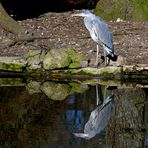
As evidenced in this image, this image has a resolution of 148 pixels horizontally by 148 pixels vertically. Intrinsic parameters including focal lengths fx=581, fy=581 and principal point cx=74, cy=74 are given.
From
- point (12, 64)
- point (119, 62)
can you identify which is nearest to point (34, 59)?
point (12, 64)

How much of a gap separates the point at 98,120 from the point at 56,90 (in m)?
2.58

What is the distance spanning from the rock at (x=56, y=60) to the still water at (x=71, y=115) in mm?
632

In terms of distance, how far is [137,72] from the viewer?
39.0ft

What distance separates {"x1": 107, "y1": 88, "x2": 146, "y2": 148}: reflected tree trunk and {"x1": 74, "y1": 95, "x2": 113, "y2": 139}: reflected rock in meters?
0.09

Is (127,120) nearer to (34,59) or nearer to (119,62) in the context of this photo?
(119,62)

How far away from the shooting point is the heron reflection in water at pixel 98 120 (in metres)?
7.76

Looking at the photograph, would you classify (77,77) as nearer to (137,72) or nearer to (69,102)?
(137,72)

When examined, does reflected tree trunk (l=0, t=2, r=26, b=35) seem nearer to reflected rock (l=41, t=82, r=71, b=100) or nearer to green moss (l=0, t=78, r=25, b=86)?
green moss (l=0, t=78, r=25, b=86)

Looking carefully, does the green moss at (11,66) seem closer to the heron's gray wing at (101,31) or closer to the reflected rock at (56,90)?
the reflected rock at (56,90)

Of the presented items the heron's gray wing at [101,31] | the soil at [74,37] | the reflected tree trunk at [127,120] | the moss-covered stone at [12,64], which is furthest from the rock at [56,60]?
the reflected tree trunk at [127,120]

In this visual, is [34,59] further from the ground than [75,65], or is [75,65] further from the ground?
[34,59]

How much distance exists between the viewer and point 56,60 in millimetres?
12172

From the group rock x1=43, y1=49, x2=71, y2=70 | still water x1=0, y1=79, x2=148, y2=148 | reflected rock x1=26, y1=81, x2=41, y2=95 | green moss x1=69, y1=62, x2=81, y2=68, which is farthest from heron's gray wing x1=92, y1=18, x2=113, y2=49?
reflected rock x1=26, y1=81, x2=41, y2=95

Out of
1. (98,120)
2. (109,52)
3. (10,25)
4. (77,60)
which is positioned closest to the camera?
(98,120)
